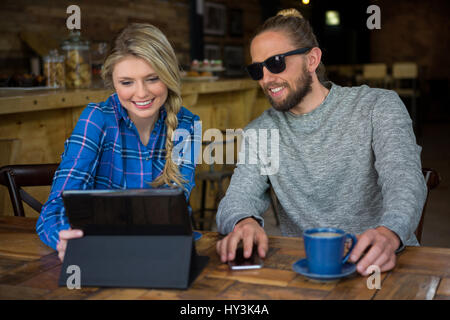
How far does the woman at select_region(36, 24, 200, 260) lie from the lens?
1.52 metres

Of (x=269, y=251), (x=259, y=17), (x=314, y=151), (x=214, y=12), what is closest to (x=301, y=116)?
(x=314, y=151)

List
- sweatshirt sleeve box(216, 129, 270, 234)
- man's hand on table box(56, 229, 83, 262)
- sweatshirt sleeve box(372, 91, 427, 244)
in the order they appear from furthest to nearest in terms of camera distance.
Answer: sweatshirt sleeve box(216, 129, 270, 234) → sweatshirt sleeve box(372, 91, 427, 244) → man's hand on table box(56, 229, 83, 262)

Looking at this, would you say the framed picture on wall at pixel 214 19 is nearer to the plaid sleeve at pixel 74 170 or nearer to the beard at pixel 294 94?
the beard at pixel 294 94

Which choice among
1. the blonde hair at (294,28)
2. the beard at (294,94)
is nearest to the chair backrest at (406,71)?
the blonde hair at (294,28)

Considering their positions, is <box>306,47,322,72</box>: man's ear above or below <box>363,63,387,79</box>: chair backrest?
below

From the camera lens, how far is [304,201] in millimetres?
1736

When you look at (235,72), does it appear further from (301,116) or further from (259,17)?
A: (301,116)

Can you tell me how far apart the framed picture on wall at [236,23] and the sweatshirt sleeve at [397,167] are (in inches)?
276

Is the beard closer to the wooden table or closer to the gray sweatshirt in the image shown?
the gray sweatshirt

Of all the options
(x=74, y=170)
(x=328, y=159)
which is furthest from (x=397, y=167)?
(x=74, y=170)

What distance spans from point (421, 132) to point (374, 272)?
9.09 meters

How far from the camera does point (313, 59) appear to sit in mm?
1842

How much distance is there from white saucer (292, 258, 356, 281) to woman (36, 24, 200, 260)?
0.55 metres

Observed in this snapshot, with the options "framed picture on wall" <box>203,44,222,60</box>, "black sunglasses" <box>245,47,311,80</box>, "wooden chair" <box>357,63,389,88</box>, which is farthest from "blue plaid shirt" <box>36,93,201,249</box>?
"wooden chair" <box>357,63,389,88</box>
